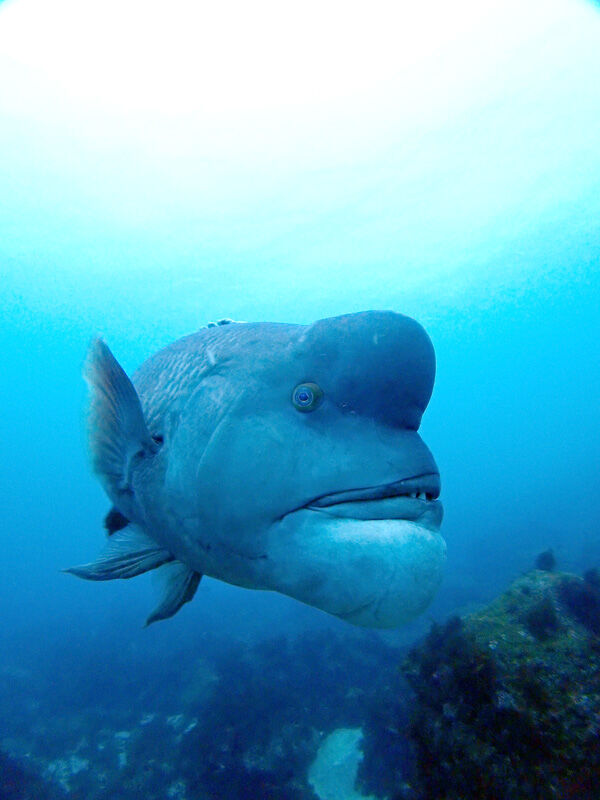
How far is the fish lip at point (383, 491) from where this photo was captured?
1564 mm

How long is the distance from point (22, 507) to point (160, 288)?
98821mm

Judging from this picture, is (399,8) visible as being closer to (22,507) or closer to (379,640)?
(379,640)

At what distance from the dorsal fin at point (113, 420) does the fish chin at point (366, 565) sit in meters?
0.96

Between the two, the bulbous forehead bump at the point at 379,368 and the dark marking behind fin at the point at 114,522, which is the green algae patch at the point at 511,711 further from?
the dark marking behind fin at the point at 114,522

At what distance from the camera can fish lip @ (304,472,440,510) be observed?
156 centimetres

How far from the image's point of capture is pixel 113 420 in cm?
209

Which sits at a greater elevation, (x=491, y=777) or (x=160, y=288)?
(x=160, y=288)

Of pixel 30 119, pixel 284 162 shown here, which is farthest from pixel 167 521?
pixel 284 162

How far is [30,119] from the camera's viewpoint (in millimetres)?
17078

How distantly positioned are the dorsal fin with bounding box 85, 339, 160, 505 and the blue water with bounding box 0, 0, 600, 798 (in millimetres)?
161

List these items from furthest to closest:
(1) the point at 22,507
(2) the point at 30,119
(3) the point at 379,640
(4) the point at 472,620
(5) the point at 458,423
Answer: (5) the point at 458,423 → (1) the point at 22,507 → (2) the point at 30,119 → (3) the point at 379,640 → (4) the point at 472,620

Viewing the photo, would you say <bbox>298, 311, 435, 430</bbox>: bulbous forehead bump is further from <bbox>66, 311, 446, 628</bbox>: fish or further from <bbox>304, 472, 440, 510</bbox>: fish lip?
<bbox>304, 472, 440, 510</bbox>: fish lip

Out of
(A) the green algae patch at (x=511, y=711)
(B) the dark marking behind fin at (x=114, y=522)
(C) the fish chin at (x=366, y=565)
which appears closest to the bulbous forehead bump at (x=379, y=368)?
(C) the fish chin at (x=366, y=565)

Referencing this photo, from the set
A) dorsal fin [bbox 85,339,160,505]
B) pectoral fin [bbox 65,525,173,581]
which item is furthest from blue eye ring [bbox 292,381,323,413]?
pectoral fin [bbox 65,525,173,581]
